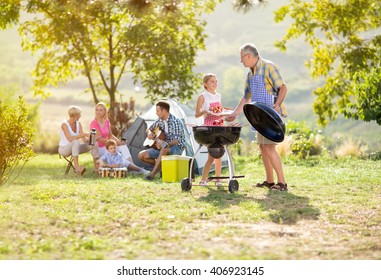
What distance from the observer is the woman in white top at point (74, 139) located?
33.4 ft

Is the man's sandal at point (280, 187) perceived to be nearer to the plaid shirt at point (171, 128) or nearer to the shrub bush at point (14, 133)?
the plaid shirt at point (171, 128)

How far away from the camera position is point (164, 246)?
15.5 feet

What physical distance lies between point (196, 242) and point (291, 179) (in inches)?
182

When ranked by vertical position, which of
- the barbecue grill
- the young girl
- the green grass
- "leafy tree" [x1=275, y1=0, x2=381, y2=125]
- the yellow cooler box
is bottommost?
the green grass

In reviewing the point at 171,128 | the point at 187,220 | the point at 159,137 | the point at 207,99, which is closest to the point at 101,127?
the point at 159,137

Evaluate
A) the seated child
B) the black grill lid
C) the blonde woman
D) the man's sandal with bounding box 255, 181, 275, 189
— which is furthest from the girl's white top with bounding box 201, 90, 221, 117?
the blonde woman

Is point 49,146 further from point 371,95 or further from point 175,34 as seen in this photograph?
point 371,95

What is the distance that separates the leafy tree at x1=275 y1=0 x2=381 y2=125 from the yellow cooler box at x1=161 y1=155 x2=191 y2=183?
5.93 m

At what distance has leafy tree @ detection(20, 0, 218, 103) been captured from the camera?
14.5m

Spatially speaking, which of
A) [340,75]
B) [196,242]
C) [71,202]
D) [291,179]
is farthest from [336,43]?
[196,242]

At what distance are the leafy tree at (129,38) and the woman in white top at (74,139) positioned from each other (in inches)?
172

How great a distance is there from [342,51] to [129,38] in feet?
15.2

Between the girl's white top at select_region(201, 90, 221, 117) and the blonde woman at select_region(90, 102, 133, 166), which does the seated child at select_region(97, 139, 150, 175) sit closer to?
the blonde woman at select_region(90, 102, 133, 166)

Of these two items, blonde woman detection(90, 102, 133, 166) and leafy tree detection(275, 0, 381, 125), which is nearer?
blonde woman detection(90, 102, 133, 166)
